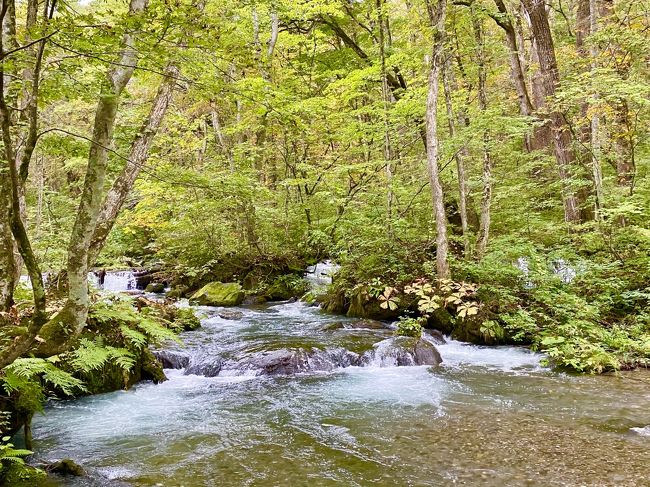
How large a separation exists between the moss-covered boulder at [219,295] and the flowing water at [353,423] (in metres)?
5.63

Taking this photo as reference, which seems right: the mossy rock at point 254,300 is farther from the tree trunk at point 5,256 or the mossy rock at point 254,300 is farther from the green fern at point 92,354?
the tree trunk at point 5,256

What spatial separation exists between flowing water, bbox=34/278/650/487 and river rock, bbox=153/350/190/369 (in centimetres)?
3

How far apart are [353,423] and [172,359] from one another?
433cm

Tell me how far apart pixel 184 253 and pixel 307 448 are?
43.3 ft

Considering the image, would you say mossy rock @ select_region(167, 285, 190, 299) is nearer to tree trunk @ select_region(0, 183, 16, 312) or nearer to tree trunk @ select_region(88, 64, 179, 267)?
tree trunk @ select_region(88, 64, 179, 267)

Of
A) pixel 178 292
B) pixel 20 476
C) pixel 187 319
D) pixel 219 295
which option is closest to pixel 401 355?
pixel 187 319

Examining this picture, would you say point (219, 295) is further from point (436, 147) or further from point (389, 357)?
point (436, 147)

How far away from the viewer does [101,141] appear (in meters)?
3.78

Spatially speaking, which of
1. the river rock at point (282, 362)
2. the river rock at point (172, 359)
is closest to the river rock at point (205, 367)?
the river rock at point (172, 359)

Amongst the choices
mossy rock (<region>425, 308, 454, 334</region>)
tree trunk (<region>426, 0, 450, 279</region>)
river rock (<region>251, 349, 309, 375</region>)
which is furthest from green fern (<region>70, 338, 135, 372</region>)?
mossy rock (<region>425, 308, 454, 334</region>)

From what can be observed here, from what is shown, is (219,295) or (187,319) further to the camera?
(219,295)

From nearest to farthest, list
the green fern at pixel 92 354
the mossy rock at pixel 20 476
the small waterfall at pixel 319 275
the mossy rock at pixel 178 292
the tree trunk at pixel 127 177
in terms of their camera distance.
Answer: the mossy rock at pixel 20 476 < the green fern at pixel 92 354 < the tree trunk at pixel 127 177 < the mossy rock at pixel 178 292 < the small waterfall at pixel 319 275

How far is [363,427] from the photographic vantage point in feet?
18.1

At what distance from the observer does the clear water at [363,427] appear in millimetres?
4281
